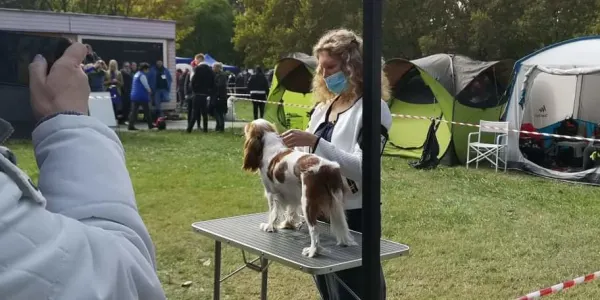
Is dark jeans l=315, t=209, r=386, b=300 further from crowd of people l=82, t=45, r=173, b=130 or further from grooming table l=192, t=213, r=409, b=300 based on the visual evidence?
crowd of people l=82, t=45, r=173, b=130

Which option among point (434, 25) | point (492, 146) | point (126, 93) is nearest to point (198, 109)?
point (126, 93)

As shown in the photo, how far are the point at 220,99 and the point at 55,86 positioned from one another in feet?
46.6

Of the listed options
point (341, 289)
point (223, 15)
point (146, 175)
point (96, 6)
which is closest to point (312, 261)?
point (341, 289)

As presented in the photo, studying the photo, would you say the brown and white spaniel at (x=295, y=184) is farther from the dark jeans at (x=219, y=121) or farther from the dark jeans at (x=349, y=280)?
the dark jeans at (x=219, y=121)

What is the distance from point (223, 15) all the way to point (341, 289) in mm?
1478

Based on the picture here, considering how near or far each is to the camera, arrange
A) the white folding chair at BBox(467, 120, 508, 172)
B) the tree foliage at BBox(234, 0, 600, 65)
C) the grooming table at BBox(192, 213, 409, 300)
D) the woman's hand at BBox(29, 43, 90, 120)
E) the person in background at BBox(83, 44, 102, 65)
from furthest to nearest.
A: the tree foliage at BBox(234, 0, 600, 65) < the white folding chair at BBox(467, 120, 508, 172) < the grooming table at BBox(192, 213, 409, 300) < the person in background at BBox(83, 44, 102, 65) < the woman's hand at BBox(29, 43, 90, 120)

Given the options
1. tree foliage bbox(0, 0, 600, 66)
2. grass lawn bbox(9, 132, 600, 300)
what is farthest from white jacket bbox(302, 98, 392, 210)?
tree foliage bbox(0, 0, 600, 66)

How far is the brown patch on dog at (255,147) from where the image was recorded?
3.13m

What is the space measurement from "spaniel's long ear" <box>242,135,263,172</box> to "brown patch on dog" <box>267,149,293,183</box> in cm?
12

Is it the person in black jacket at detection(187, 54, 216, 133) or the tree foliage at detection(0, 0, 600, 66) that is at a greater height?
the tree foliage at detection(0, 0, 600, 66)

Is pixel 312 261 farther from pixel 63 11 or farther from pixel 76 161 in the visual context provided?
pixel 76 161

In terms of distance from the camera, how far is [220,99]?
1502 cm

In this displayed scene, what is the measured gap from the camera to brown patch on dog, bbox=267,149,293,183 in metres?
2.93

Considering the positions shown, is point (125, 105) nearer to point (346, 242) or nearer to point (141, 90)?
point (141, 90)
